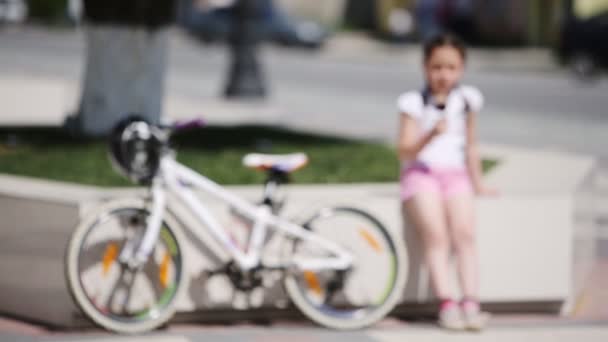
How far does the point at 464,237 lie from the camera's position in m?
6.54

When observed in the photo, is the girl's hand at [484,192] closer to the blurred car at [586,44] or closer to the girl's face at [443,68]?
the girl's face at [443,68]

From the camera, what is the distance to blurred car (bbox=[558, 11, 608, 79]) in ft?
91.9

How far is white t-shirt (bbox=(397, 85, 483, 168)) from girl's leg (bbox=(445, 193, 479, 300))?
20 centimetres

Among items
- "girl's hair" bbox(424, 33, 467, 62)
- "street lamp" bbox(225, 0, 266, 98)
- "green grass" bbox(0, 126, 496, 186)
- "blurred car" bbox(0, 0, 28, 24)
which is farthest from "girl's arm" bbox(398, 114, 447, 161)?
"blurred car" bbox(0, 0, 28, 24)

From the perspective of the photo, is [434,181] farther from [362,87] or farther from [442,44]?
[362,87]

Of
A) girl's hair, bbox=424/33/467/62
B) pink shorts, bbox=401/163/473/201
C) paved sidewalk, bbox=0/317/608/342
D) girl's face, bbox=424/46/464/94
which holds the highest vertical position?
girl's hair, bbox=424/33/467/62

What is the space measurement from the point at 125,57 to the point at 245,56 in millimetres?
9344

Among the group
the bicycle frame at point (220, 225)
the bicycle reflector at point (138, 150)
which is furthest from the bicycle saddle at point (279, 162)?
the bicycle reflector at point (138, 150)

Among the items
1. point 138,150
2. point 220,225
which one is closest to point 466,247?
point 220,225

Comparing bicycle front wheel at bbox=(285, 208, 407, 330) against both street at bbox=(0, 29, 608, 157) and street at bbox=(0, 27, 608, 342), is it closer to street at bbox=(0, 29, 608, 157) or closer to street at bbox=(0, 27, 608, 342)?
street at bbox=(0, 27, 608, 342)

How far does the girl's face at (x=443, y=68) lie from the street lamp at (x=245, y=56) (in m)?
12.5

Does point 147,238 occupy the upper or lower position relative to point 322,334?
upper

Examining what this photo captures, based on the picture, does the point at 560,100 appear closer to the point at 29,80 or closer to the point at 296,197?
the point at 29,80

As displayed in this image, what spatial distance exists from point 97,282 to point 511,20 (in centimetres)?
3548
